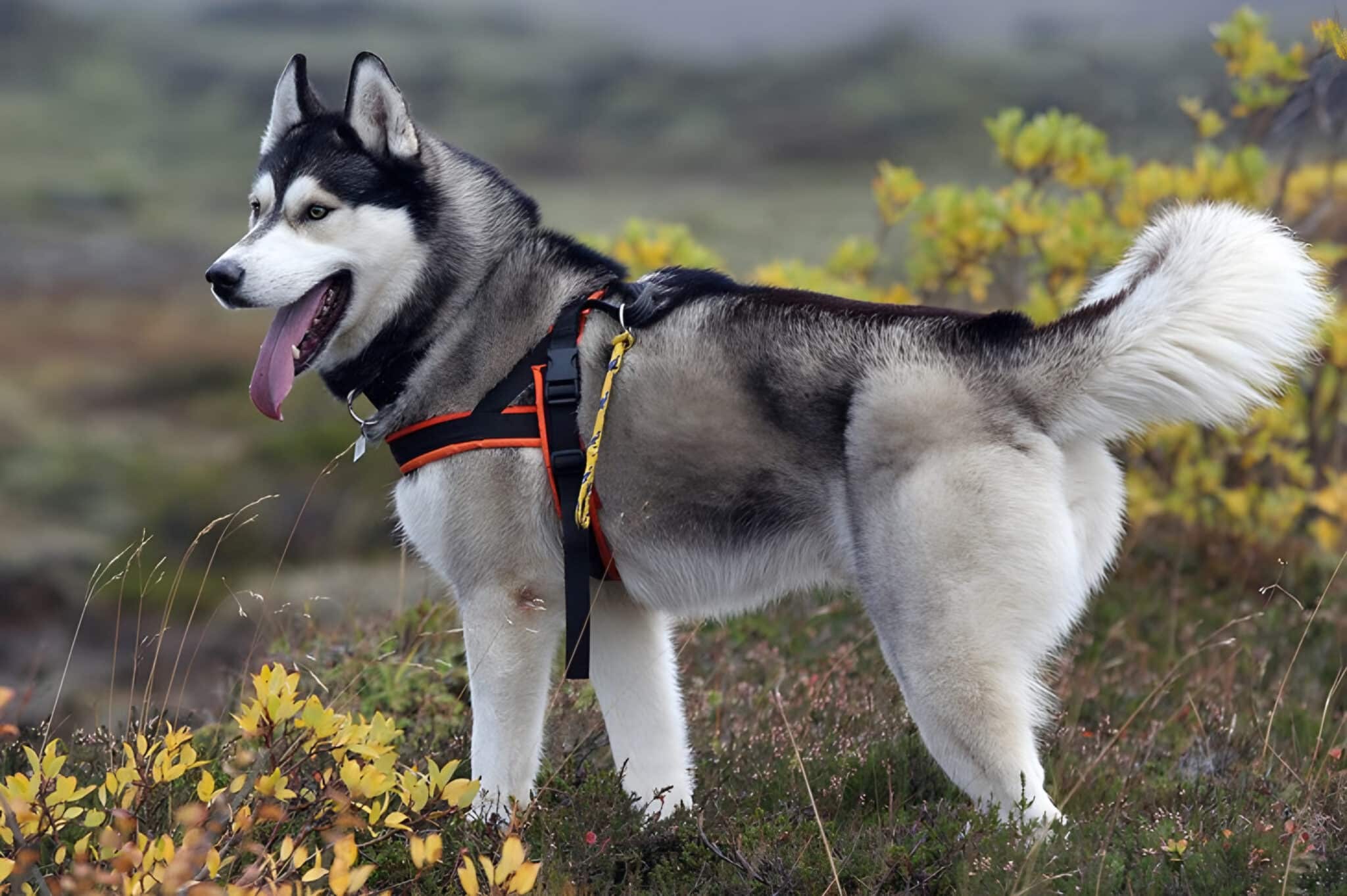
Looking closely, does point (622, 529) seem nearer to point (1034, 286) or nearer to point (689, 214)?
point (1034, 286)

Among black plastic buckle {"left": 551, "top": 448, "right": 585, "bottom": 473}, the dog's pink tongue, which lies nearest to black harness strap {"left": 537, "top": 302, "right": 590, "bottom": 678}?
black plastic buckle {"left": 551, "top": 448, "right": 585, "bottom": 473}

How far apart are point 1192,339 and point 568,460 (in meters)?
1.53

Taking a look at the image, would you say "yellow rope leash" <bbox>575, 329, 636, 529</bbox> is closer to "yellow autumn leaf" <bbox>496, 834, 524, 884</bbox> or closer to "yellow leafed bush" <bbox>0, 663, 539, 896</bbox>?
"yellow leafed bush" <bbox>0, 663, 539, 896</bbox>

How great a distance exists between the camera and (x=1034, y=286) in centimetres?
654

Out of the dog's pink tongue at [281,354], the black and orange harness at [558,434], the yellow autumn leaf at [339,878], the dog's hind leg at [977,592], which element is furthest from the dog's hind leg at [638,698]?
the yellow autumn leaf at [339,878]

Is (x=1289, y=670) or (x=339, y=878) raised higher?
(x=339, y=878)

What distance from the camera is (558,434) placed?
335cm

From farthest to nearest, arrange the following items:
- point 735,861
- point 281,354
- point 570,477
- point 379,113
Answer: point 379,113 < point 281,354 < point 570,477 < point 735,861

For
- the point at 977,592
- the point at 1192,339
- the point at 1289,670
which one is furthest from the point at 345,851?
the point at 1289,670

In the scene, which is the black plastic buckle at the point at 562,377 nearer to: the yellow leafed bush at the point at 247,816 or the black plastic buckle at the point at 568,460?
the black plastic buckle at the point at 568,460

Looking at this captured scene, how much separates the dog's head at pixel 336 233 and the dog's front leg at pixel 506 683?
2.72ft

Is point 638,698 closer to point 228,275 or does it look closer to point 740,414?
point 740,414

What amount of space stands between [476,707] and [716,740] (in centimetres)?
105

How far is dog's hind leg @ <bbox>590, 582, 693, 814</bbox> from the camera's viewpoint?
3670 mm
